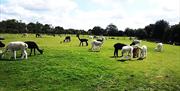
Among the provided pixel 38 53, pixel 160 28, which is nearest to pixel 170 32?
pixel 160 28

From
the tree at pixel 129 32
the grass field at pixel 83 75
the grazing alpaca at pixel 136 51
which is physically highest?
the tree at pixel 129 32

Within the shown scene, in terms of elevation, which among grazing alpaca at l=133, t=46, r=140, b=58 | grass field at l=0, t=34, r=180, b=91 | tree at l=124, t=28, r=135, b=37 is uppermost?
tree at l=124, t=28, r=135, b=37

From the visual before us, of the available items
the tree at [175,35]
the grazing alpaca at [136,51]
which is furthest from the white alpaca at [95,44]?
the tree at [175,35]

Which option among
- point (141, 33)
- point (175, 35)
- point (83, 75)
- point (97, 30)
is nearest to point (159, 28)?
point (141, 33)

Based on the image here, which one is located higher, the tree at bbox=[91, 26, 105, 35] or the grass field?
the tree at bbox=[91, 26, 105, 35]

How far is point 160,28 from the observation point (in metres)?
161

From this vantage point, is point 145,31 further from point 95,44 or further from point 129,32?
point 95,44

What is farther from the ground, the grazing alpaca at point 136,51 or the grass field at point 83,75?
the grazing alpaca at point 136,51

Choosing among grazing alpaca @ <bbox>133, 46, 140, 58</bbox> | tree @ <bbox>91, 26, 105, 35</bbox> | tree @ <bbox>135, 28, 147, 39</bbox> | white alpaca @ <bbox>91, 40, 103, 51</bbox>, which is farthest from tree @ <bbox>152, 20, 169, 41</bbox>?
grazing alpaca @ <bbox>133, 46, 140, 58</bbox>

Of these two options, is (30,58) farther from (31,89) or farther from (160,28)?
(160,28)

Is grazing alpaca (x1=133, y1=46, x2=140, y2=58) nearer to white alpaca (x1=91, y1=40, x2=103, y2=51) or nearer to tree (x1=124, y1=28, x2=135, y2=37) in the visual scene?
white alpaca (x1=91, y1=40, x2=103, y2=51)

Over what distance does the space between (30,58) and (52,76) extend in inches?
304

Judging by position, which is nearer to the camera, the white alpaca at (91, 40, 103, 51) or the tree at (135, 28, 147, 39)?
the white alpaca at (91, 40, 103, 51)

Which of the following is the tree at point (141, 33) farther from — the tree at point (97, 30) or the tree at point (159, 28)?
the tree at point (97, 30)
